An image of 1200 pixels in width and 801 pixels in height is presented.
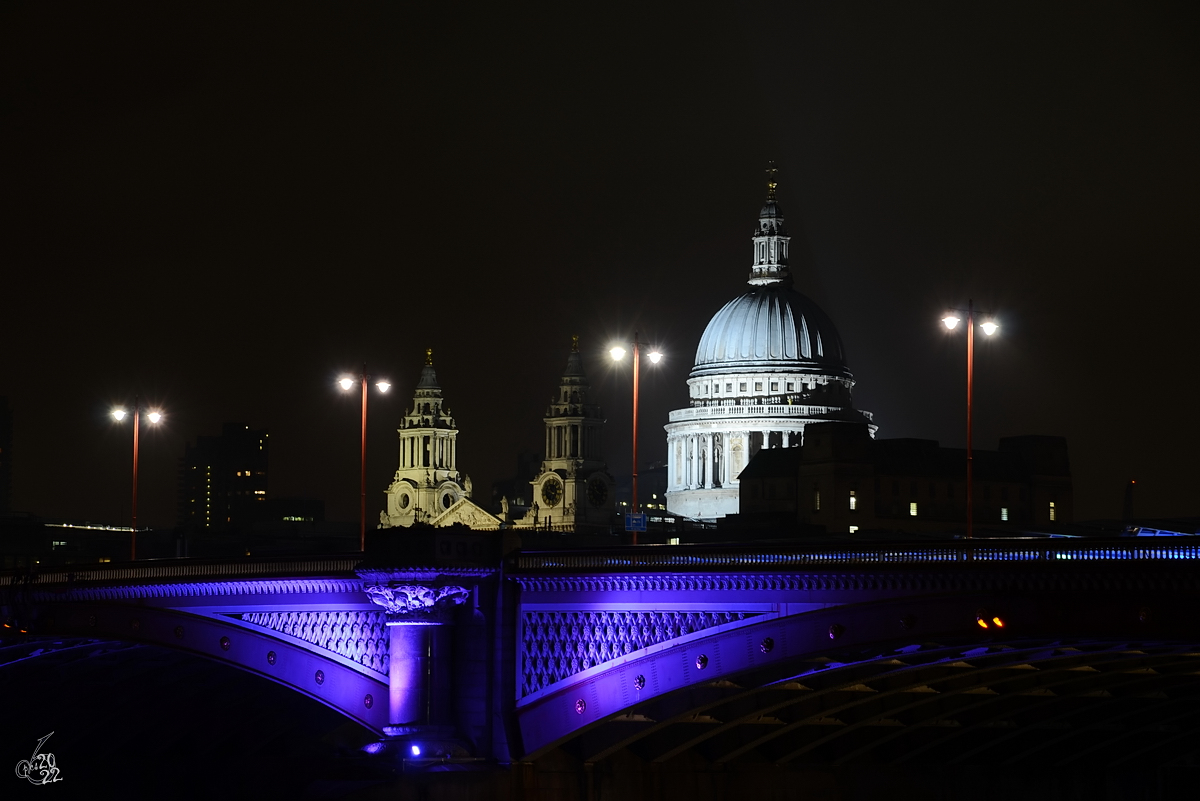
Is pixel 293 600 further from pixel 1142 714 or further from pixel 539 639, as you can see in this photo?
pixel 1142 714

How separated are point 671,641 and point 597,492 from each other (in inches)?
4893

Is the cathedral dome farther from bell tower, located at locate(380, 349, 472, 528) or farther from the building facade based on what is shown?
bell tower, located at locate(380, 349, 472, 528)

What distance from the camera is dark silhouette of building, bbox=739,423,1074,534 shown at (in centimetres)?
14825

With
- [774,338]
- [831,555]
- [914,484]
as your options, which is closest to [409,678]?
[831,555]

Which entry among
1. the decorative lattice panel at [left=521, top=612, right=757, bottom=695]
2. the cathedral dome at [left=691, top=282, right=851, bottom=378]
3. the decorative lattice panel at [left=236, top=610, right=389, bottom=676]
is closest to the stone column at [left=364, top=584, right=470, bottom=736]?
the decorative lattice panel at [left=236, top=610, right=389, bottom=676]

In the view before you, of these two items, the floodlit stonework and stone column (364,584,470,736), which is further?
the floodlit stonework

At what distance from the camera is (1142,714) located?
68125 millimetres

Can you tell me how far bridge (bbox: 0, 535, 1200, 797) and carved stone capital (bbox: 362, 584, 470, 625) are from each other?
58 mm

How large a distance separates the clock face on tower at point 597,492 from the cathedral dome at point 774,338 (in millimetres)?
25710

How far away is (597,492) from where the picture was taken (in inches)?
6752

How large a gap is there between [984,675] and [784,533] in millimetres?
72414

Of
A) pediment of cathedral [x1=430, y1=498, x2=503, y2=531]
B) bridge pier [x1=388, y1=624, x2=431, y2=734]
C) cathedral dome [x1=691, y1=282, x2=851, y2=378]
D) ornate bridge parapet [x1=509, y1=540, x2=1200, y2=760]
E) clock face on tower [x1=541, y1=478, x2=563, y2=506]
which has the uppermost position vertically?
cathedral dome [x1=691, y1=282, x2=851, y2=378]

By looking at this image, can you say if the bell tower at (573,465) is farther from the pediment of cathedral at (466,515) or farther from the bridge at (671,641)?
the bridge at (671,641)

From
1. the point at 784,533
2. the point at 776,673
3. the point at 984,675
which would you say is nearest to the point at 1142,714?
the point at 984,675
